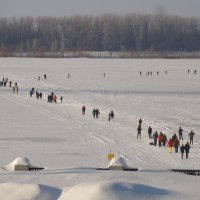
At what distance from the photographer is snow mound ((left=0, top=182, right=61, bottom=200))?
316 inches

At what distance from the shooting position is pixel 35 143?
56.9ft

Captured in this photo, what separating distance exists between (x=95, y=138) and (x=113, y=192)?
10418mm

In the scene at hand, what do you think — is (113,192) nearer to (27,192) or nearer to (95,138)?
(27,192)

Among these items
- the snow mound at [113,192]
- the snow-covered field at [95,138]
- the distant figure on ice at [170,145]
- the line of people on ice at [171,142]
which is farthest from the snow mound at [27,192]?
the distant figure on ice at [170,145]

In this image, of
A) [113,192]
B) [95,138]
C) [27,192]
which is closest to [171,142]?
[95,138]

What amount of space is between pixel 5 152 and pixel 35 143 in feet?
5.36

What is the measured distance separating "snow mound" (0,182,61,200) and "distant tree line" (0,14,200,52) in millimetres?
102608

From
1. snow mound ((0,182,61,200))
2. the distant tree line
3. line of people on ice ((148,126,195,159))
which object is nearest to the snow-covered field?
snow mound ((0,182,61,200))

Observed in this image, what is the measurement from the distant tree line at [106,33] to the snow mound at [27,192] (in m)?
103

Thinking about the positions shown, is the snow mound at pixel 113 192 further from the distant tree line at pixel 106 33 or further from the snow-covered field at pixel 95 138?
the distant tree line at pixel 106 33

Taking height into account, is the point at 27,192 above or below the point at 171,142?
above

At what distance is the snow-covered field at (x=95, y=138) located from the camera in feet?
27.7

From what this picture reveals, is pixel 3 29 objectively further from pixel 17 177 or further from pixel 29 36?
pixel 17 177

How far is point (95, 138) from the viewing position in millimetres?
18438
